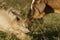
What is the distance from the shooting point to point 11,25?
3711mm

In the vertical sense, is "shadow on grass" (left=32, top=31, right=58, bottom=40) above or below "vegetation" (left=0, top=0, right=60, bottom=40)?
below

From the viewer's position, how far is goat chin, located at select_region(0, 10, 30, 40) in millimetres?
3601

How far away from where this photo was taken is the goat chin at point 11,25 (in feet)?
11.8

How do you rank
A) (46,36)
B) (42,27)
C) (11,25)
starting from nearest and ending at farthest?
1. (11,25)
2. (46,36)
3. (42,27)

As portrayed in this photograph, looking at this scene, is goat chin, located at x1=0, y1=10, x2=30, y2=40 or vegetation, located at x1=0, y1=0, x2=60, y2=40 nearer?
goat chin, located at x1=0, y1=10, x2=30, y2=40

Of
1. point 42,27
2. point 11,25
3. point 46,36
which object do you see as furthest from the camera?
point 42,27

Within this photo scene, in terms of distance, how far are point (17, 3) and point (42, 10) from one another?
26.1 inches

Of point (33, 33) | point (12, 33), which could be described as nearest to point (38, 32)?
point (33, 33)

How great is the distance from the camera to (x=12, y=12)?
380cm

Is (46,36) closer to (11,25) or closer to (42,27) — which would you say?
(42,27)

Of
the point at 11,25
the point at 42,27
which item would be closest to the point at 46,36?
the point at 42,27

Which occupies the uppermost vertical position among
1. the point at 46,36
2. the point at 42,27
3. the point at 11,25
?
the point at 42,27

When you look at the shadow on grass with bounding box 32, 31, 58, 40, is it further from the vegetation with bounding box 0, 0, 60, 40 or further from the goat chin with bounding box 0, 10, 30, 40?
the goat chin with bounding box 0, 10, 30, 40

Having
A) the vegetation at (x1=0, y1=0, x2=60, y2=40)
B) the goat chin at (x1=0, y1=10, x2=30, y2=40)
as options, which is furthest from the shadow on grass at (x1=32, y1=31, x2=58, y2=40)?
the goat chin at (x1=0, y1=10, x2=30, y2=40)
